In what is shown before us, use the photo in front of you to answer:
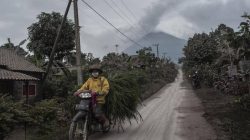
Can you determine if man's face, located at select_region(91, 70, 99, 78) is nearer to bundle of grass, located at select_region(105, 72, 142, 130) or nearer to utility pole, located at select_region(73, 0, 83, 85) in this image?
bundle of grass, located at select_region(105, 72, 142, 130)

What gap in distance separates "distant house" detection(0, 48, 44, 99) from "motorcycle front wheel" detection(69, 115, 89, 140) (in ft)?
41.2

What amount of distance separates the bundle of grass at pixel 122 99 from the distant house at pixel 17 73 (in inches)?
457

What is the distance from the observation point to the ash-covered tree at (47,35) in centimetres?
3591

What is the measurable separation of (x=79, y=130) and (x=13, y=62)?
1908 cm

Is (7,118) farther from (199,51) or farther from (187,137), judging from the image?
(199,51)

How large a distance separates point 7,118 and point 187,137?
4.33m

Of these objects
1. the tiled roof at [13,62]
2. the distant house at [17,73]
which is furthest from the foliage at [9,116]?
the tiled roof at [13,62]

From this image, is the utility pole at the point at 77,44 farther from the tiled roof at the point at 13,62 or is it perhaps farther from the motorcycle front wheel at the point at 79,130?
the tiled roof at the point at 13,62

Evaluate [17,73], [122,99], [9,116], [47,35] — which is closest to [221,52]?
[47,35]

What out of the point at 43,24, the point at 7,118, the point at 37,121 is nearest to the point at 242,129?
the point at 37,121

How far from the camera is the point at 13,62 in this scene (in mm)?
26875

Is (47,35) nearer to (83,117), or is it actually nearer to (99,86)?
(99,86)

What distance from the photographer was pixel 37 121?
356 inches

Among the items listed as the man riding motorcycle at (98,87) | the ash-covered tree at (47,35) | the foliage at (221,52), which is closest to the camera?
the man riding motorcycle at (98,87)
